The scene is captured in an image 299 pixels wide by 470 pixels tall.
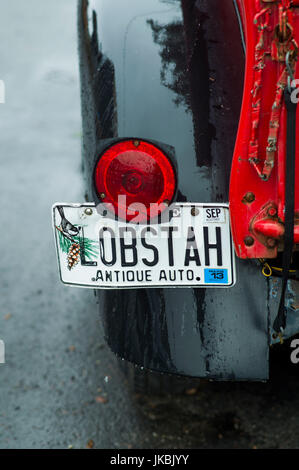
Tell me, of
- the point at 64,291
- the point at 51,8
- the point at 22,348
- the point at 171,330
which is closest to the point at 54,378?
the point at 22,348

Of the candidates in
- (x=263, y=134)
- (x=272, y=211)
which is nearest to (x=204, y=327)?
(x=272, y=211)

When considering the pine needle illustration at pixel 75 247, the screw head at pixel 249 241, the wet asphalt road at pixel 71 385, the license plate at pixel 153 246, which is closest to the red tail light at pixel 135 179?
Result: the license plate at pixel 153 246

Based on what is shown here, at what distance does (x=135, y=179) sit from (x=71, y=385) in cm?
155

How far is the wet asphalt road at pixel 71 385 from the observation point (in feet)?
7.64

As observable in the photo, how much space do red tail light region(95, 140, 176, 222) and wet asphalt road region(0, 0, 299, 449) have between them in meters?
0.92

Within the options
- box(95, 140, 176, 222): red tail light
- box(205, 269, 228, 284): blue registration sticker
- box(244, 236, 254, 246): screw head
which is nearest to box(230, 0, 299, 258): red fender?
box(244, 236, 254, 246): screw head

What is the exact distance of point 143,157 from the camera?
147 centimetres

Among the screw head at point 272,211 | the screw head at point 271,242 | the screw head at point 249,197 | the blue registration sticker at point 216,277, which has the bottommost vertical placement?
the blue registration sticker at point 216,277

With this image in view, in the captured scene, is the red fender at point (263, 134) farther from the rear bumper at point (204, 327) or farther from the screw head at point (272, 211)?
the rear bumper at point (204, 327)

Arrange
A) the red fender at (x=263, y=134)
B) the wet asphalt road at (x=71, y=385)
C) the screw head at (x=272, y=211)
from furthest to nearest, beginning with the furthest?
the wet asphalt road at (x=71, y=385) < the screw head at (x=272, y=211) < the red fender at (x=263, y=134)

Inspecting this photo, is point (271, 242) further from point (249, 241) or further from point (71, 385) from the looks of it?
point (71, 385)

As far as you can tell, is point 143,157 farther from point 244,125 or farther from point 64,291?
point 64,291

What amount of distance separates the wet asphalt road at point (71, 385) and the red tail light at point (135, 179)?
92 centimetres

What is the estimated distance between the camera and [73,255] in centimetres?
161
